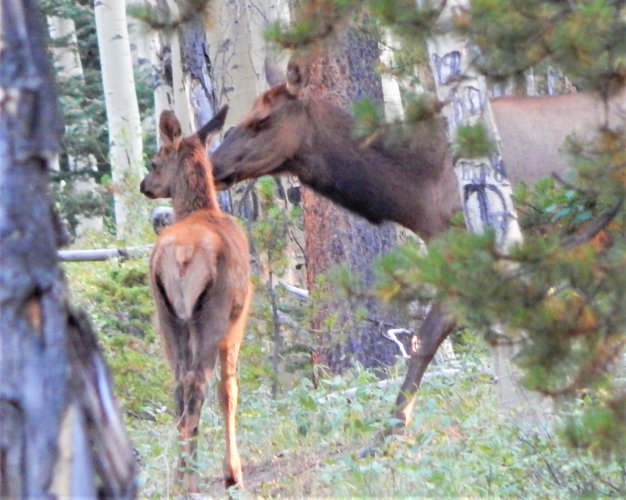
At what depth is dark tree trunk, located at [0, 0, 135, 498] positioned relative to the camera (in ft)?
8.64

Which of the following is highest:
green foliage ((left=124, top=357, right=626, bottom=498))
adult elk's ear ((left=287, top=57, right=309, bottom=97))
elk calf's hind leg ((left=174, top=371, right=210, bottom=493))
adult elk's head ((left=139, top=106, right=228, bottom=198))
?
adult elk's ear ((left=287, top=57, right=309, bottom=97))

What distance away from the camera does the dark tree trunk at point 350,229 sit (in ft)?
39.1

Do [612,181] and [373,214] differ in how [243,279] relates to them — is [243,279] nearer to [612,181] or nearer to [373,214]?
[373,214]

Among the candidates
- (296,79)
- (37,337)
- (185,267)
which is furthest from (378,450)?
(37,337)

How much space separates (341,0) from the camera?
5.11m

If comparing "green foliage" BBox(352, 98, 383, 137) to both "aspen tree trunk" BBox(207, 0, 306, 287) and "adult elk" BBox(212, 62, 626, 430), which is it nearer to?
"adult elk" BBox(212, 62, 626, 430)

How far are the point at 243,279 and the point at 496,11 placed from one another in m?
4.10

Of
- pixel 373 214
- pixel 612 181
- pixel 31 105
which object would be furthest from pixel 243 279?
pixel 31 105

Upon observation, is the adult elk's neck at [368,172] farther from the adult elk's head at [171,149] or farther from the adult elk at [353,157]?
the adult elk's head at [171,149]

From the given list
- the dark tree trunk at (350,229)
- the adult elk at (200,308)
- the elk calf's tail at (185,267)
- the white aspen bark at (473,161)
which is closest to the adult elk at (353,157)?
the adult elk at (200,308)

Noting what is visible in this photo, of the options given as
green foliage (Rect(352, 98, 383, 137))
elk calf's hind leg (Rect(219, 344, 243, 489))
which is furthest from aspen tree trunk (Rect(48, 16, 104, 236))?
green foliage (Rect(352, 98, 383, 137))

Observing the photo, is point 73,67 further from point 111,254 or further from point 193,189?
point 193,189

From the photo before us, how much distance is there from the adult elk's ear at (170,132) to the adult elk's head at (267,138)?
0.88 m

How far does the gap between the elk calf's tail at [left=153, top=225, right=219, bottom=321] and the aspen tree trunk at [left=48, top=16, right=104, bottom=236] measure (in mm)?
16146
